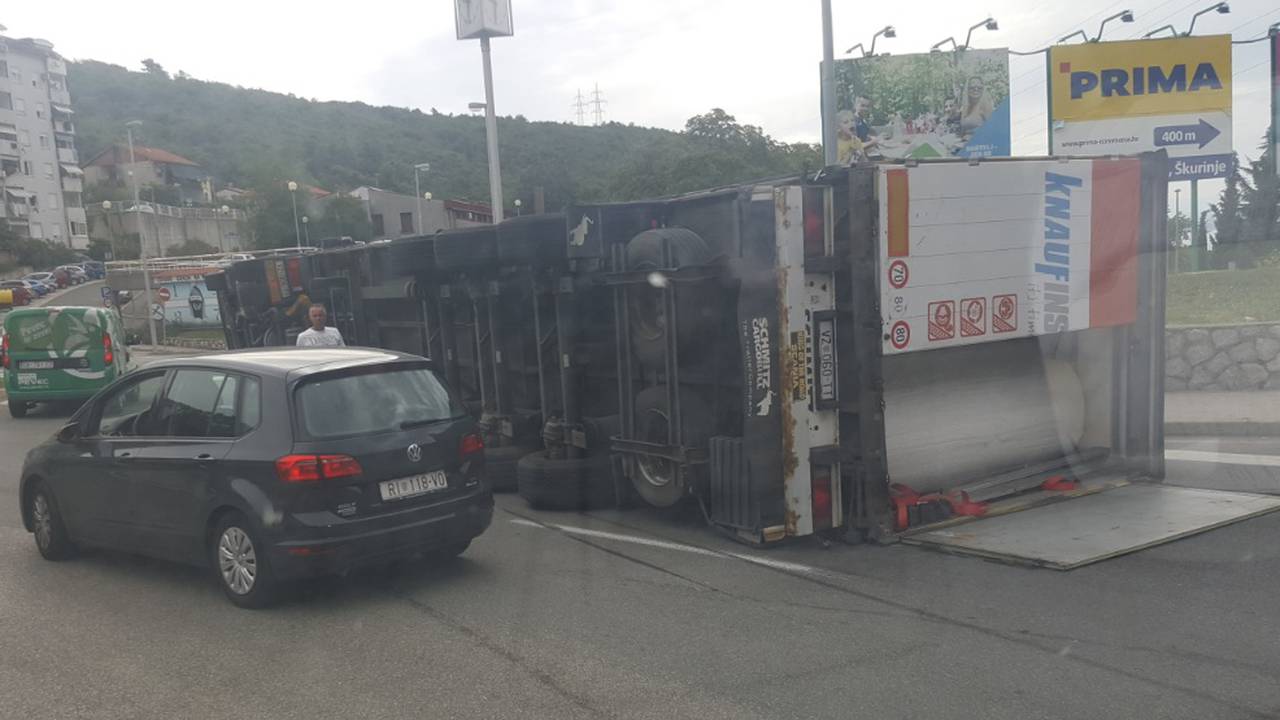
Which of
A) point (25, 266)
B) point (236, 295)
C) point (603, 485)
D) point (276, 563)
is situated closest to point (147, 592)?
point (276, 563)

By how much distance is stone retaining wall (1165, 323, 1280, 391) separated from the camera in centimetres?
1285

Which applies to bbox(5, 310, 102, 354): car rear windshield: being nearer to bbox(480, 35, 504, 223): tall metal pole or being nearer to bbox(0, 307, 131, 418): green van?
bbox(0, 307, 131, 418): green van

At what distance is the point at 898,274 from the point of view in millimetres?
6871

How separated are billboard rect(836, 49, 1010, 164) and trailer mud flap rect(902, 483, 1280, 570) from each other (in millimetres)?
20530

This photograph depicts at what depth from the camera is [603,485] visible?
8.36 metres

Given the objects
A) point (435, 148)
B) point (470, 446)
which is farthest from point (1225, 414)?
point (435, 148)

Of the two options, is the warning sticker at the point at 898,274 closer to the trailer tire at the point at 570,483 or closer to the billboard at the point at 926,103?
the trailer tire at the point at 570,483

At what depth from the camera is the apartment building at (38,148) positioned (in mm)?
81562

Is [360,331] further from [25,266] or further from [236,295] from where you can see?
[25,266]

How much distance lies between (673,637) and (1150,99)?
2425cm

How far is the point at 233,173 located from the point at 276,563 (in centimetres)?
8194

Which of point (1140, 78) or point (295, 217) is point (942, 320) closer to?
point (1140, 78)

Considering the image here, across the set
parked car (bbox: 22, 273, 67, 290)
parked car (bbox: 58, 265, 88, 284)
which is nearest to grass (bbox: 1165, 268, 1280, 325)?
parked car (bbox: 22, 273, 67, 290)

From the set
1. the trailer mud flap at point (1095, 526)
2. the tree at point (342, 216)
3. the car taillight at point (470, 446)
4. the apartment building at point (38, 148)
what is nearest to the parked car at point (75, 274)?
the apartment building at point (38, 148)
